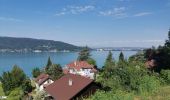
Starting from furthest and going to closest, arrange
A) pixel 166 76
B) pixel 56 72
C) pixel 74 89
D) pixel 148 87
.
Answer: pixel 56 72 → pixel 74 89 → pixel 166 76 → pixel 148 87

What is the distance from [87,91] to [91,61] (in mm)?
76278

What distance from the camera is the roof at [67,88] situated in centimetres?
3612

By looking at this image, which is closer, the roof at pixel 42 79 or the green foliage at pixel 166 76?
the green foliage at pixel 166 76

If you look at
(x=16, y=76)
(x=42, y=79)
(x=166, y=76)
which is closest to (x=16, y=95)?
(x=16, y=76)

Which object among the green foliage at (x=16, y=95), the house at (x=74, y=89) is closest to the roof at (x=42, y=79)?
the green foliage at (x=16, y=95)

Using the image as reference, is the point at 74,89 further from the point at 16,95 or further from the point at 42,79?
the point at 42,79

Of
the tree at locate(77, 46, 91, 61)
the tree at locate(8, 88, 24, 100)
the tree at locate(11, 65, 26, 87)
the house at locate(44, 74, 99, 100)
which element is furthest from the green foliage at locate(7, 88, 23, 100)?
the tree at locate(77, 46, 91, 61)

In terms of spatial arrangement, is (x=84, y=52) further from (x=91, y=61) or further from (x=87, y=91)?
(x=87, y=91)

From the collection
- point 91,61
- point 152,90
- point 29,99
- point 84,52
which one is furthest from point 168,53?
point 84,52

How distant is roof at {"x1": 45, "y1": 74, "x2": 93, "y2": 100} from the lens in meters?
36.1

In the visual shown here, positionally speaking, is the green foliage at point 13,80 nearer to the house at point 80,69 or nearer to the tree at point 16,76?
the tree at point 16,76

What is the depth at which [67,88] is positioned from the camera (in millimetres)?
38812

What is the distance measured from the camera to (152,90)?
15.2 meters

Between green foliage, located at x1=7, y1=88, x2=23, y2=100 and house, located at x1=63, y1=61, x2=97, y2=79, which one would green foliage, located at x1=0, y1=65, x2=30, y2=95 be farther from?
house, located at x1=63, y1=61, x2=97, y2=79
